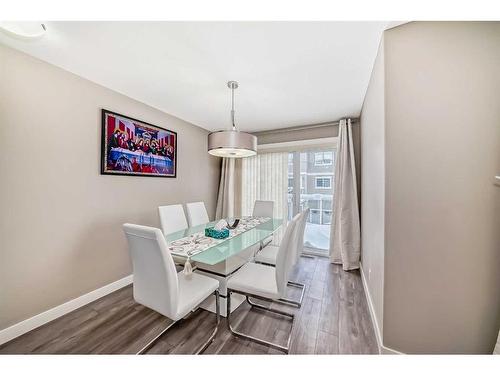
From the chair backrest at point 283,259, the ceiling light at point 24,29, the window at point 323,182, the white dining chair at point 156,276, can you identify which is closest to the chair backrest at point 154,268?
the white dining chair at point 156,276

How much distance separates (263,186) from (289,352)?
8.81 feet

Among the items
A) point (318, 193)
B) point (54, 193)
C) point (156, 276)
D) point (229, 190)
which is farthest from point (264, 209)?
point (54, 193)

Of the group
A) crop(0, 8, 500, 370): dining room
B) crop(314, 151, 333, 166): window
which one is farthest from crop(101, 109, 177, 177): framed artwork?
crop(314, 151, 333, 166): window

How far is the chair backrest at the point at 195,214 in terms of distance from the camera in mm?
2736

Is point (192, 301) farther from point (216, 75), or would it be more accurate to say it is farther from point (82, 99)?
point (82, 99)

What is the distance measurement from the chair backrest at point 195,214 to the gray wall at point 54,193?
66cm

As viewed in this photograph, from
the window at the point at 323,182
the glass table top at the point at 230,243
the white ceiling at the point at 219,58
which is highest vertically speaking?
the white ceiling at the point at 219,58

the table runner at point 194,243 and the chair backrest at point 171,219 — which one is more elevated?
the chair backrest at point 171,219

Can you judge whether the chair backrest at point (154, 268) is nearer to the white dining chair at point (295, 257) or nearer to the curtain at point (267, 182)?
the white dining chair at point (295, 257)

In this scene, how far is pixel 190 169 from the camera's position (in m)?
3.37

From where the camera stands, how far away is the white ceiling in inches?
53.0

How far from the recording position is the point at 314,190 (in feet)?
11.6
